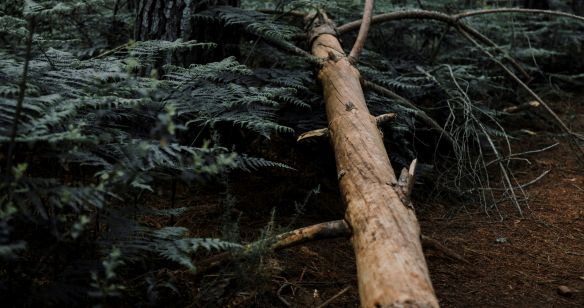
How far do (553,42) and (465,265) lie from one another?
5.72 m

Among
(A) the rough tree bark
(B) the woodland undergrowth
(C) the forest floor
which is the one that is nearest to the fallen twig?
(C) the forest floor

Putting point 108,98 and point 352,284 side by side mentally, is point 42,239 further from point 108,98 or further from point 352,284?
point 352,284

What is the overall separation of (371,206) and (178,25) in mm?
2309

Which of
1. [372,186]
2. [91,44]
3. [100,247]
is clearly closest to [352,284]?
[372,186]

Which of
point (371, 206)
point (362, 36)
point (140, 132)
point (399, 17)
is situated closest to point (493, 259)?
point (371, 206)

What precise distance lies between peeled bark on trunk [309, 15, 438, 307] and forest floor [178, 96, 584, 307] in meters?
0.45

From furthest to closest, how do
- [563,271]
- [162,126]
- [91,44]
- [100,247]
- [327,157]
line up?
1. [91,44]
2. [327,157]
3. [563,271]
4. [100,247]
5. [162,126]

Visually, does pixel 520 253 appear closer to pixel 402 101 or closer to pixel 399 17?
pixel 402 101

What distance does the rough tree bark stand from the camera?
394 centimetres

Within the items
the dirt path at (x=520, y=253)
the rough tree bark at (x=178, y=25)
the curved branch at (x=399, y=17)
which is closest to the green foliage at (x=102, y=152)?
the rough tree bark at (x=178, y=25)

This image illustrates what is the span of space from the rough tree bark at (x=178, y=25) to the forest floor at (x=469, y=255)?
1108 millimetres

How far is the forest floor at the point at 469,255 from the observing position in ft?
8.80

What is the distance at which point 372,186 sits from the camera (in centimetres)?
263

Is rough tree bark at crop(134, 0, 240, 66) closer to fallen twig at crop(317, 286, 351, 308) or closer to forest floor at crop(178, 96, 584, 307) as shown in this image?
forest floor at crop(178, 96, 584, 307)
